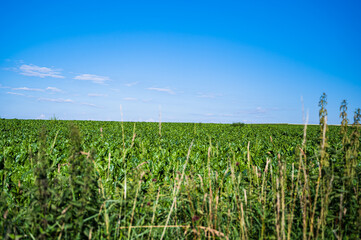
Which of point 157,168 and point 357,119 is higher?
point 357,119

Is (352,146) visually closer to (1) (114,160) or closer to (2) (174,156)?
(2) (174,156)

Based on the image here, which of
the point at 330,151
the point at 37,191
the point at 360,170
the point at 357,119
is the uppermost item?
the point at 357,119

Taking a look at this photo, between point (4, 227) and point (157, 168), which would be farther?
point (157, 168)

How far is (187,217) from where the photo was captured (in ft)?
10.0

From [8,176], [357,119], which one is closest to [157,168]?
[8,176]

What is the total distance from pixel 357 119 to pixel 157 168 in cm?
417

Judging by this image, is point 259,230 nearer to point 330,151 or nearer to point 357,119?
point 330,151

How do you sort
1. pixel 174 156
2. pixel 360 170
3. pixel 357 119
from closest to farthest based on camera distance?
pixel 360 170, pixel 357 119, pixel 174 156

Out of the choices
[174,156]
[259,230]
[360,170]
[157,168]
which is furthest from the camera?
[174,156]

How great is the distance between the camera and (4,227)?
216cm

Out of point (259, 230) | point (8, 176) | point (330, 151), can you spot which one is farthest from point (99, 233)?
point (8, 176)

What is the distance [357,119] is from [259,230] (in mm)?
2018

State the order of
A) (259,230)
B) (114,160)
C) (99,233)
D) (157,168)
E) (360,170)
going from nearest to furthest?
(99,233)
(259,230)
(360,170)
(157,168)
(114,160)

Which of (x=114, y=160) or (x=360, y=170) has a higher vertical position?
(x=360, y=170)
